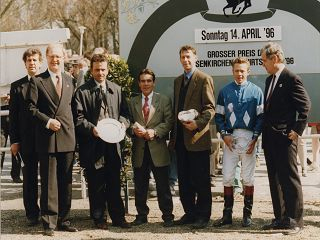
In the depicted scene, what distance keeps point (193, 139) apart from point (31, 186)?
205cm

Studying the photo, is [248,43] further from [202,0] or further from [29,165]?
[29,165]

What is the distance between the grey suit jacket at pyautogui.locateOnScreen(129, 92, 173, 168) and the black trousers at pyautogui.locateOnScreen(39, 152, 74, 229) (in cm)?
78

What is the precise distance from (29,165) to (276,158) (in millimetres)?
2872

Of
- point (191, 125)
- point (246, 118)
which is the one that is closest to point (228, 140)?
point (246, 118)

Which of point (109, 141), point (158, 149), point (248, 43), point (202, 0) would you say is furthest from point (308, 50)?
point (109, 141)

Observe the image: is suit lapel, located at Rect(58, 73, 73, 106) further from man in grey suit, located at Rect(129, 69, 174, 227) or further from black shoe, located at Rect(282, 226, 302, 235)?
black shoe, located at Rect(282, 226, 302, 235)

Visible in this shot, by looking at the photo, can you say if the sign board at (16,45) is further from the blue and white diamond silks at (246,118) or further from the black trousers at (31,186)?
the blue and white diamond silks at (246,118)

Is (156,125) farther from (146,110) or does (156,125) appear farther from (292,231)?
(292,231)

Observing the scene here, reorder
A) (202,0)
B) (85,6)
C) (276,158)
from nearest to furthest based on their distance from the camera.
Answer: (276,158) < (202,0) < (85,6)

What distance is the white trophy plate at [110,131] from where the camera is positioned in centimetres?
692

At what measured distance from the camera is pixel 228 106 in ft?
23.3

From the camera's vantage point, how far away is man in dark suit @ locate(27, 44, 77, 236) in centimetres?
696

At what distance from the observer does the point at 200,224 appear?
7109mm

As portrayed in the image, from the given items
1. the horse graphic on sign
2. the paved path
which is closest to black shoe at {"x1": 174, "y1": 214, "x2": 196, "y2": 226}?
the paved path
